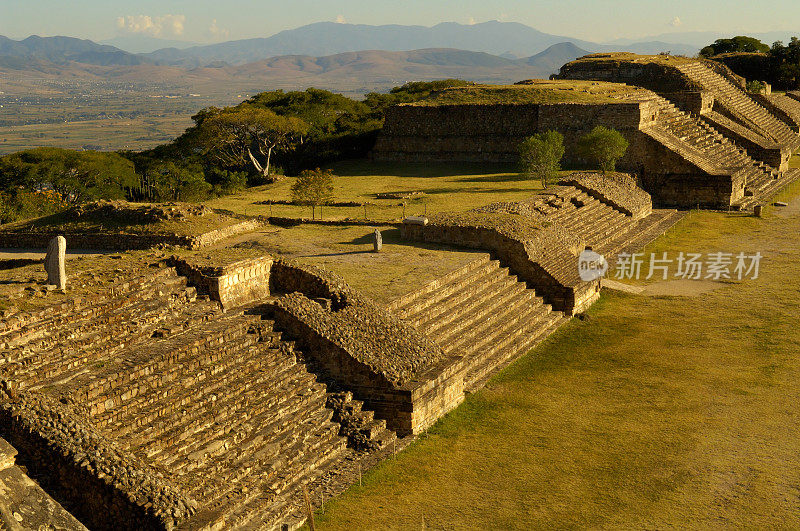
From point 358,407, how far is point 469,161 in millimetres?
25856

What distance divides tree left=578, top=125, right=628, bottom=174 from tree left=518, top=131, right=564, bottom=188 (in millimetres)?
1118

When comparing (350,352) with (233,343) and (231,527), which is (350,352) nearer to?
(233,343)

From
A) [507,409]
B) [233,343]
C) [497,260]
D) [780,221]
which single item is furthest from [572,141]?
[233,343]

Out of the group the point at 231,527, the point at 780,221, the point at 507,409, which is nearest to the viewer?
the point at 231,527

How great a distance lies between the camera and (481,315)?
1752 centimetres

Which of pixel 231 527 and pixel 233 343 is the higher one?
pixel 233 343

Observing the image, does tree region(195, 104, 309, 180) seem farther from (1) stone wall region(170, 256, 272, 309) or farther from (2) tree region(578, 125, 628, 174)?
(1) stone wall region(170, 256, 272, 309)

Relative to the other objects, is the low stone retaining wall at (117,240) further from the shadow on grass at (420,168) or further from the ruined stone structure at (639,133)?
the ruined stone structure at (639,133)

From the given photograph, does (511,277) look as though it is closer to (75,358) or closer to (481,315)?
(481,315)

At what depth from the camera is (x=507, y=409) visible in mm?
14375

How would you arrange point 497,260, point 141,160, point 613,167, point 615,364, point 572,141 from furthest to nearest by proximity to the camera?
point 141,160, point 572,141, point 613,167, point 497,260, point 615,364

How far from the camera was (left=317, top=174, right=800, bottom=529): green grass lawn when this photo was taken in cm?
1098

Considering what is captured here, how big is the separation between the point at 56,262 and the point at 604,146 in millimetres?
22792

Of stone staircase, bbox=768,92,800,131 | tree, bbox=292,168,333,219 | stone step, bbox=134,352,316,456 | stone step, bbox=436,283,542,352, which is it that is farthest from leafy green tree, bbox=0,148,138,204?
stone staircase, bbox=768,92,800,131
